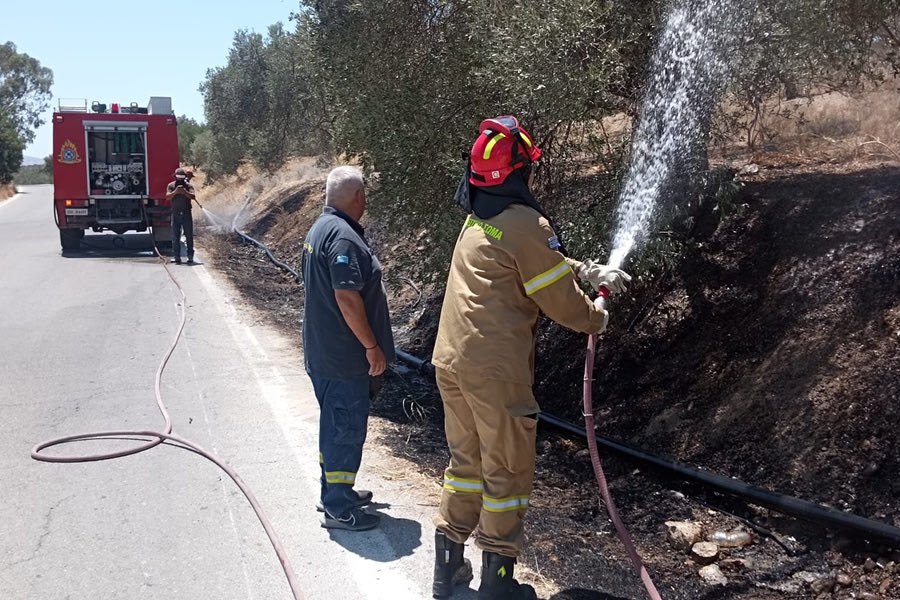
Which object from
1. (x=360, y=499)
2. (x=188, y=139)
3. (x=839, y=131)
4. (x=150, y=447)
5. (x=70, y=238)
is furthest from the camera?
→ (x=188, y=139)

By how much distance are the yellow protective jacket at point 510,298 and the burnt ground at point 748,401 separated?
1.27 meters

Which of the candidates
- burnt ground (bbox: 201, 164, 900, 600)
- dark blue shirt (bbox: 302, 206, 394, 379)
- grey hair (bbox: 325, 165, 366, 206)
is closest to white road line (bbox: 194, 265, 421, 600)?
burnt ground (bbox: 201, 164, 900, 600)

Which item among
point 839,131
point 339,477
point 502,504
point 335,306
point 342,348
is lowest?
point 339,477

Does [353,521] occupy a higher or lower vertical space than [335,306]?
lower

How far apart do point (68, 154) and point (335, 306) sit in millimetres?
14820

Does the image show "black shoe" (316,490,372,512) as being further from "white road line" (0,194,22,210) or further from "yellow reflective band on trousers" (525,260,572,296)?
"white road line" (0,194,22,210)

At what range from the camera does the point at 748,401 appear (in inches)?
216

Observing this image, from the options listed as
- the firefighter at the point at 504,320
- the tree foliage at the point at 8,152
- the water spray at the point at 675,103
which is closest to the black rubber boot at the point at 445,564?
the firefighter at the point at 504,320

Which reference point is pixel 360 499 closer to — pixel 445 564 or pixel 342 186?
pixel 445 564

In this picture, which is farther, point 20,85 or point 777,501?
point 20,85

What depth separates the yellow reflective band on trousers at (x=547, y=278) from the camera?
11.1 ft

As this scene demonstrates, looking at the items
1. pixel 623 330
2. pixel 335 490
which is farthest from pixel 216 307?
pixel 335 490

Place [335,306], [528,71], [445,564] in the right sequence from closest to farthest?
[445,564] → [335,306] → [528,71]

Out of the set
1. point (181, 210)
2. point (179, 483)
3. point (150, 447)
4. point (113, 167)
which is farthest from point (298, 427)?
point (113, 167)
